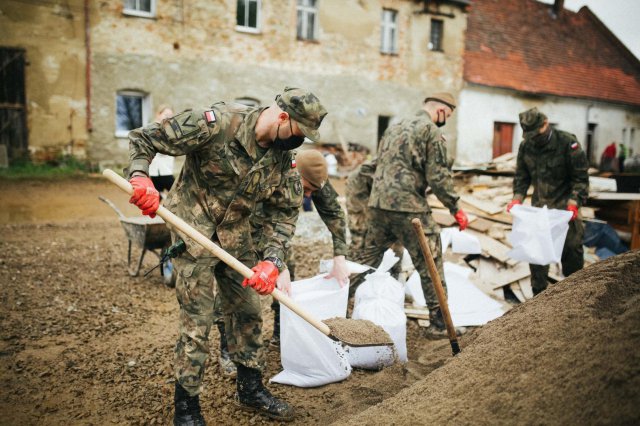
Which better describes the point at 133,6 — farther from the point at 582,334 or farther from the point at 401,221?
the point at 582,334

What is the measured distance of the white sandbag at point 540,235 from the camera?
488cm

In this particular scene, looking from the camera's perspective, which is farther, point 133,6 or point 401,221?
point 133,6

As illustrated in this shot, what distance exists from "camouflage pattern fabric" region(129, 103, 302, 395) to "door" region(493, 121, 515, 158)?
1846cm

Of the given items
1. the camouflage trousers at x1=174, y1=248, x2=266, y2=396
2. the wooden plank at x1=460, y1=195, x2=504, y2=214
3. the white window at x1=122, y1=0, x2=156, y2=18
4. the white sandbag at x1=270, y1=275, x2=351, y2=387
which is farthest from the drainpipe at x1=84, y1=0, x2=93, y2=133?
the camouflage trousers at x1=174, y1=248, x2=266, y2=396

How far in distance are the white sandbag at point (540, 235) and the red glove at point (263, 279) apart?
320cm

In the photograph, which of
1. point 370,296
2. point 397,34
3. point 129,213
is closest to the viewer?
point 370,296

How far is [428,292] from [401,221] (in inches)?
27.8

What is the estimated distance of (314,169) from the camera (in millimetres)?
3699

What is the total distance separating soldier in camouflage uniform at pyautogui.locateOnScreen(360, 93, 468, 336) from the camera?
4.39 meters

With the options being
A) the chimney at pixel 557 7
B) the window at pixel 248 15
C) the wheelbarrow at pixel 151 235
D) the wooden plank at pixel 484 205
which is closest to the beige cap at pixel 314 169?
the wheelbarrow at pixel 151 235

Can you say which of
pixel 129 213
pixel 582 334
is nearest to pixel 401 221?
pixel 582 334

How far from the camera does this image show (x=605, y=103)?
22.8 meters

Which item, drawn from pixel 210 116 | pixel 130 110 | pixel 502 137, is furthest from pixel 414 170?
pixel 502 137

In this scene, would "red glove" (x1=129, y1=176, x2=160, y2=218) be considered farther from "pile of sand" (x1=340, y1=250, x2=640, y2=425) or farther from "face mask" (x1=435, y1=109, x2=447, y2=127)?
"face mask" (x1=435, y1=109, x2=447, y2=127)
